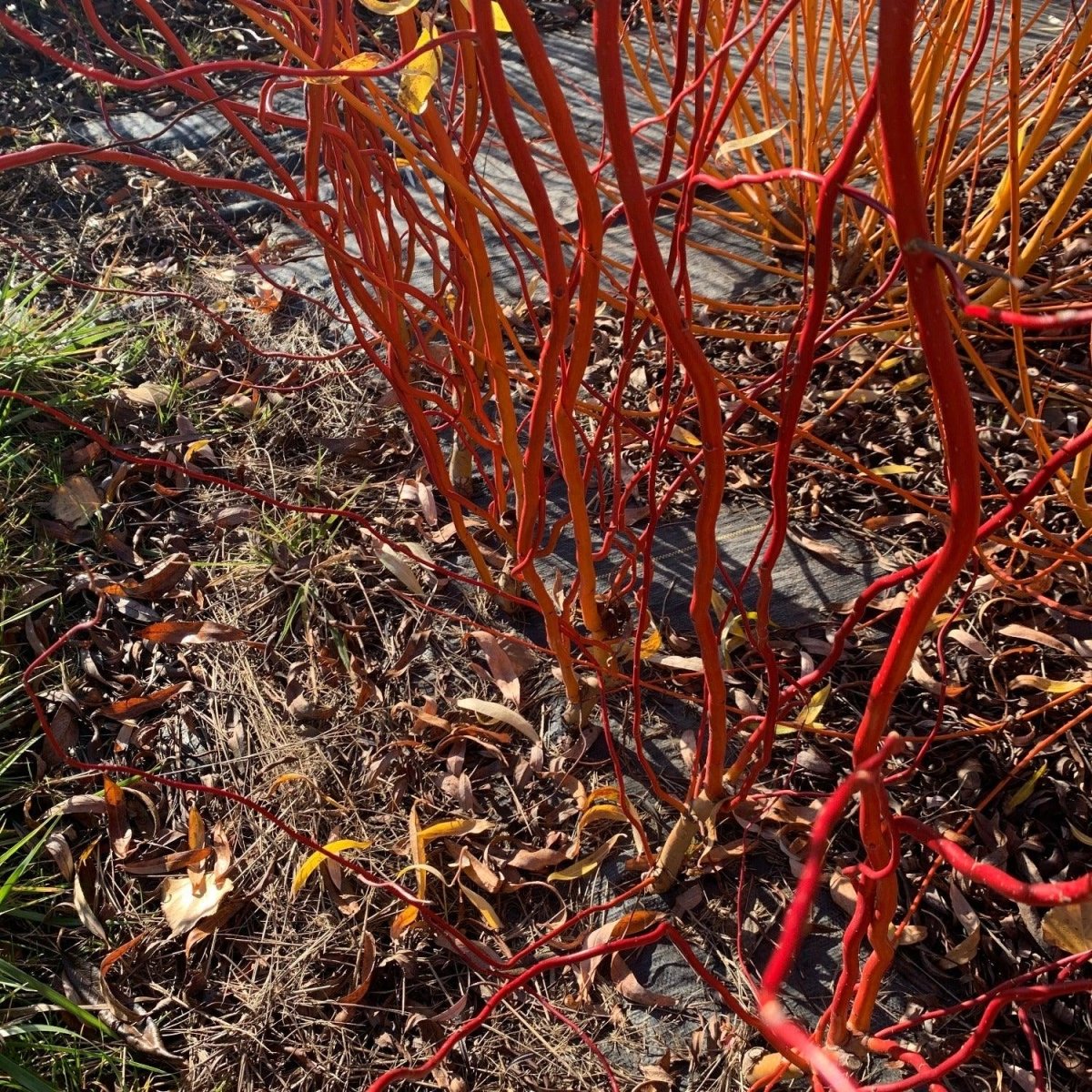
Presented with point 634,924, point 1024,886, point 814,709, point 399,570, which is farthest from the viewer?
point 399,570

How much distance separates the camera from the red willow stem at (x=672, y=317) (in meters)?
0.64

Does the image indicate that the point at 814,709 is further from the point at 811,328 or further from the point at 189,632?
the point at 189,632

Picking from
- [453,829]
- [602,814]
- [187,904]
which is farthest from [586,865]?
[187,904]

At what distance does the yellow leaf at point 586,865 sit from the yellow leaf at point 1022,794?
0.59m

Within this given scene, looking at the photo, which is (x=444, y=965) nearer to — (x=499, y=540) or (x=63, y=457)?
(x=499, y=540)

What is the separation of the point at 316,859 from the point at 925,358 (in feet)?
3.79

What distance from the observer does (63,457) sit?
6.88 ft

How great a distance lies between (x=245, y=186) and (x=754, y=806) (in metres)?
1.09

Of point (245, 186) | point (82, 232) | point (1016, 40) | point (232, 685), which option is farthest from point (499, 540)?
point (82, 232)

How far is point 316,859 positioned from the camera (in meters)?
1.40

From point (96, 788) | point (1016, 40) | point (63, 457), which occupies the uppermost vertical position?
point (1016, 40)

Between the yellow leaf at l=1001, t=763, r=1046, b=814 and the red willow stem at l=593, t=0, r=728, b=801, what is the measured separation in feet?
1.75

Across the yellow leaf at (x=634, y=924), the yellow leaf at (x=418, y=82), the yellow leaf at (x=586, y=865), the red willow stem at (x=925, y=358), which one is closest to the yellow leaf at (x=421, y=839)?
the yellow leaf at (x=586, y=865)

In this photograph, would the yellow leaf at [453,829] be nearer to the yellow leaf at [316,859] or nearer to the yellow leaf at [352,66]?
the yellow leaf at [316,859]
